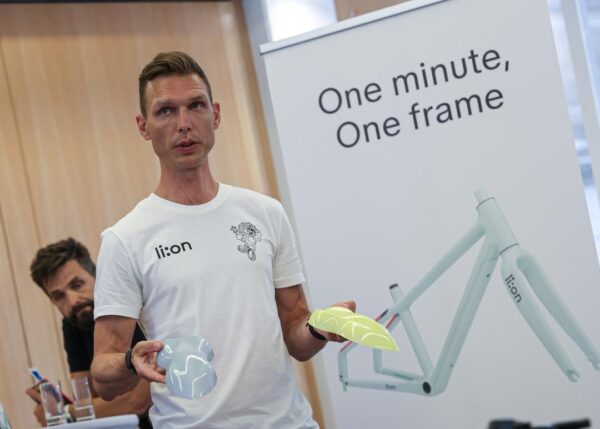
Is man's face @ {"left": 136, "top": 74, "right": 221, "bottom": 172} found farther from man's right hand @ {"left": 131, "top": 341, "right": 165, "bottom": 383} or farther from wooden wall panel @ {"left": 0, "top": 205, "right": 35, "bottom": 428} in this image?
wooden wall panel @ {"left": 0, "top": 205, "right": 35, "bottom": 428}

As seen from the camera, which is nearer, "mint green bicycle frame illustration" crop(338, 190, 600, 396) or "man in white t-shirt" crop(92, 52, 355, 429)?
"man in white t-shirt" crop(92, 52, 355, 429)

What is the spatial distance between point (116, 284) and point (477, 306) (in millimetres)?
1290

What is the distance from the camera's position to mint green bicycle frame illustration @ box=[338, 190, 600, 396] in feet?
9.72

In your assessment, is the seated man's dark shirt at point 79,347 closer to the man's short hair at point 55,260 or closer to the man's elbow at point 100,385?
the man's short hair at point 55,260

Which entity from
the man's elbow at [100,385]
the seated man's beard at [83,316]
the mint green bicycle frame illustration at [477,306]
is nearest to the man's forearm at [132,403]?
the seated man's beard at [83,316]

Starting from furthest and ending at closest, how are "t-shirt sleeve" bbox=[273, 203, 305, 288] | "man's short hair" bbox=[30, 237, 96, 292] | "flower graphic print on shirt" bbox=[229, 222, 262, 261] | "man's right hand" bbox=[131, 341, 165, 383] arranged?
1. "man's short hair" bbox=[30, 237, 96, 292]
2. "t-shirt sleeve" bbox=[273, 203, 305, 288]
3. "flower graphic print on shirt" bbox=[229, 222, 262, 261]
4. "man's right hand" bbox=[131, 341, 165, 383]

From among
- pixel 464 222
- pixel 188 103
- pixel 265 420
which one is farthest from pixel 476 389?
pixel 188 103

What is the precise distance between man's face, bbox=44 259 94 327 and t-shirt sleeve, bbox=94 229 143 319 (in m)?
1.40

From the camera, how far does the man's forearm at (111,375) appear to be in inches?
82.6

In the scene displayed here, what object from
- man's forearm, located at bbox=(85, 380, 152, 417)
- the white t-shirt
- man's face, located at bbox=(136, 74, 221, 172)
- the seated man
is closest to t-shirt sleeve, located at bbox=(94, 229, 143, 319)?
the white t-shirt

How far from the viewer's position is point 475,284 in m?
3.03

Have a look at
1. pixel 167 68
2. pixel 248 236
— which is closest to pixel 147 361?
pixel 248 236

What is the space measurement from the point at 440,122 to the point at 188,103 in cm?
108

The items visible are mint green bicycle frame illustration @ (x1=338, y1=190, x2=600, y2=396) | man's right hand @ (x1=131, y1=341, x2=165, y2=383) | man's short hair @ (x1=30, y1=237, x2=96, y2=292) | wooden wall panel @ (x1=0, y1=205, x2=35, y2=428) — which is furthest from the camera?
wooden wall panel @ (x1=0, y1=205, x2=35, y2=428)
